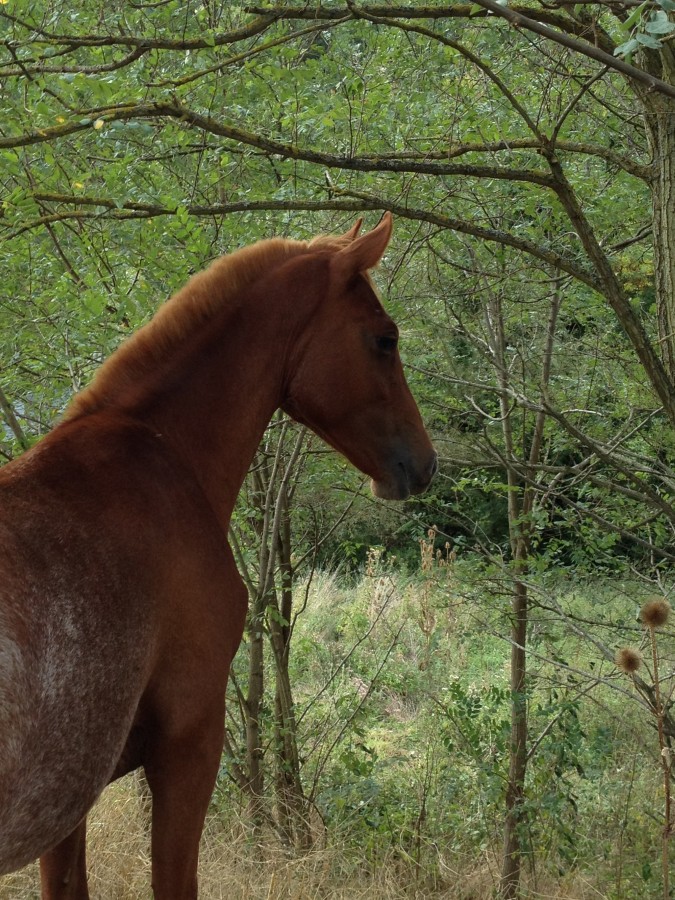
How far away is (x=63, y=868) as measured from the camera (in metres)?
2.51

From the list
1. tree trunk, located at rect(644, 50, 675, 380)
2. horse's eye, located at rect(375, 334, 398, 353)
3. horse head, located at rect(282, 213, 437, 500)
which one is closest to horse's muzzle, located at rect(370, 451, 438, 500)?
horse head, located at rect(282, 213, 437, 500)

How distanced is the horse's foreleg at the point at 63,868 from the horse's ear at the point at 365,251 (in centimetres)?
180

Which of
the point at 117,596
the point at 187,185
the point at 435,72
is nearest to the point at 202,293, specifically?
the point at 117,596

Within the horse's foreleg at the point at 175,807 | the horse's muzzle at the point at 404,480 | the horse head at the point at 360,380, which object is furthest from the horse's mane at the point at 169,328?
the horse's foreleg at the point at 175,807

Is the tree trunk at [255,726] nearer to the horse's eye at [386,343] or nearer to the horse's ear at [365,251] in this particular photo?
the horse's eye at [386,343]

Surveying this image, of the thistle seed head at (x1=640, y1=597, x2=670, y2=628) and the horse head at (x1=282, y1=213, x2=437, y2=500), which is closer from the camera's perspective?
the thistle seed head at (x1=640, y1=597, x2=670, y2=628)

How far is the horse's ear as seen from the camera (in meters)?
2.74

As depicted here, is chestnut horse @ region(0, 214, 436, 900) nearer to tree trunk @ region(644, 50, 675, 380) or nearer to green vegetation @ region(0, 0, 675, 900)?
green vegetation @ region(0, 0, 675, 900)

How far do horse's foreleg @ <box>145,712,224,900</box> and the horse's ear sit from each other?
55.9 inches

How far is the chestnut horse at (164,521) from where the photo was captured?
1983 mm

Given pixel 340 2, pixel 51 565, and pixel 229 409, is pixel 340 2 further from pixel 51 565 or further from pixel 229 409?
pixel 51 565

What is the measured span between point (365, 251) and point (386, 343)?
11.7 inches

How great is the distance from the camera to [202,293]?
270cm

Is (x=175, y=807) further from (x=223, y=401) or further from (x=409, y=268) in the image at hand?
(x=409, y=268)
